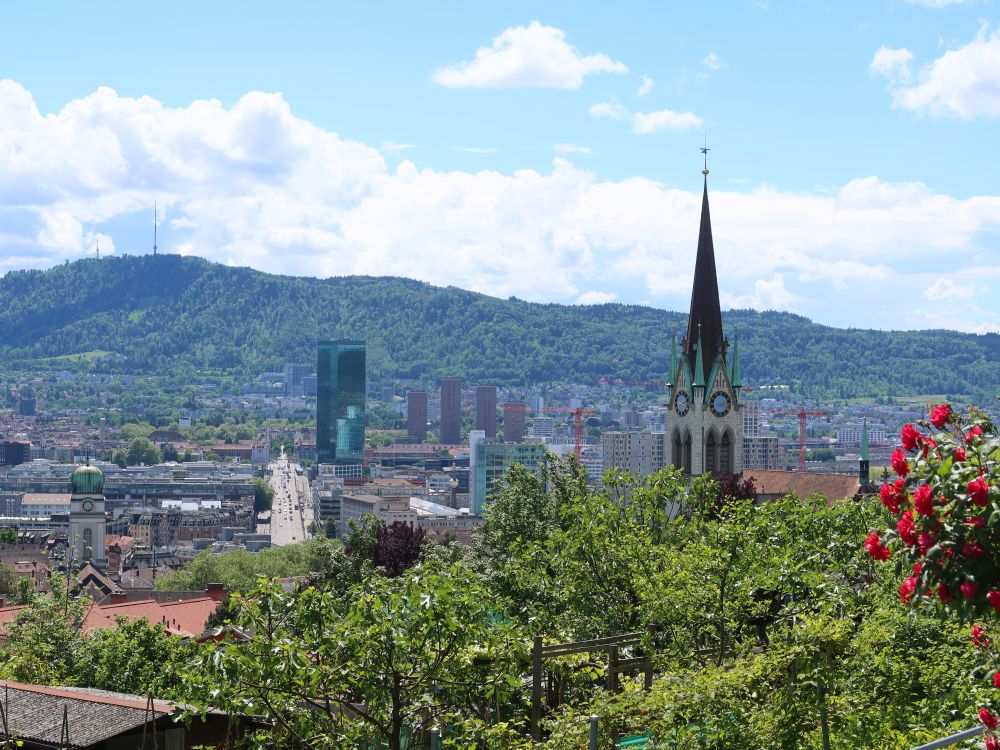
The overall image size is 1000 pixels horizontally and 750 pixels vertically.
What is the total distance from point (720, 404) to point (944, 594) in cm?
5425

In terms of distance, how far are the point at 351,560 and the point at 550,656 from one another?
24.7 m

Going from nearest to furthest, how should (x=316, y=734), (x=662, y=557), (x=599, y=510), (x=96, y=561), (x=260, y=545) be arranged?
(x=316, y=734), (x=662, y=557), (x=599, y=510), (x=96, y=561), (x=260, y=545)

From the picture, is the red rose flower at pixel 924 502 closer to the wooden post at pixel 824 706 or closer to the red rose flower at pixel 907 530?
the red rose flower at pixel 907 530

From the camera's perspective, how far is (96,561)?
96.8m

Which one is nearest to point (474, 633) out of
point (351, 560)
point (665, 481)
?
point (665, 481)

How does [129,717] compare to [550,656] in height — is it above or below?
below

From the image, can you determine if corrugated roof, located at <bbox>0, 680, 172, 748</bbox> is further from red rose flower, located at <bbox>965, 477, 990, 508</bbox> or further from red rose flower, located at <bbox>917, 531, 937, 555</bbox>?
red rose flower, located at <bbox>965, 477, 990, 508</bbox>

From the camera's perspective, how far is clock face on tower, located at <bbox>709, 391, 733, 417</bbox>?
60.3 meters

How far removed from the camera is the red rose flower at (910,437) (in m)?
7.01

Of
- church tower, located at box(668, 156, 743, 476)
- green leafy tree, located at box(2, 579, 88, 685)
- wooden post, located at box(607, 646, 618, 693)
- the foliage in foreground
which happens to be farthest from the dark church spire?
wooden post, located at box(607, 646, 618, 693)

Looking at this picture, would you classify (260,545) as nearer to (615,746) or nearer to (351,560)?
(351,560)

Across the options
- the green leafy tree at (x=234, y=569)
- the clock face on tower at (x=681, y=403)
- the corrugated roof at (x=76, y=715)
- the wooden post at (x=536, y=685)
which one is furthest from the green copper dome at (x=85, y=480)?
the wooden post at (x=536, y=685)

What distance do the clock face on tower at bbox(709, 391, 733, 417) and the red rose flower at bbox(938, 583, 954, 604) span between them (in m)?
53.9

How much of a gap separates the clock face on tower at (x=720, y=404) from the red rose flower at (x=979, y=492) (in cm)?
5413
